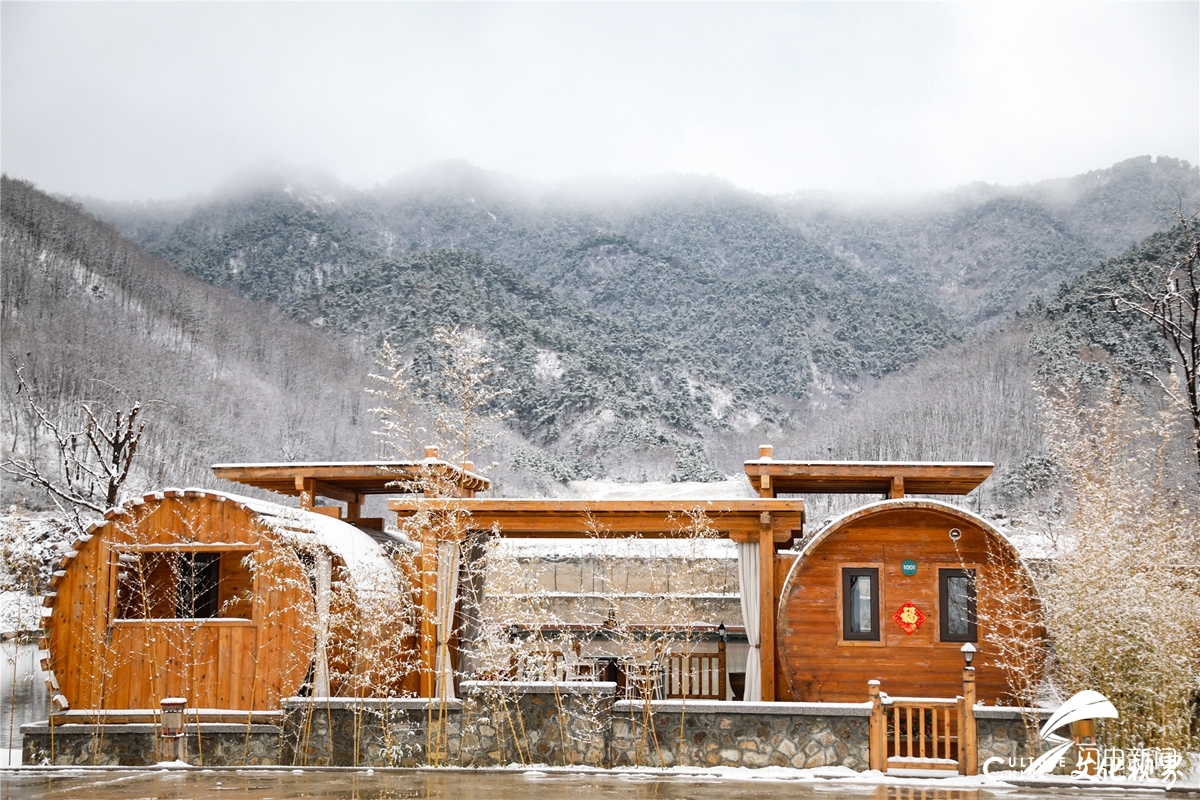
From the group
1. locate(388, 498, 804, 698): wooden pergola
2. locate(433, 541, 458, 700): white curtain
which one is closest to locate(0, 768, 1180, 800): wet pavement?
locate(433, 541, 458, 700): white curtain

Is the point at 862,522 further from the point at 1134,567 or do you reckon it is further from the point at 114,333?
the point at 114,333

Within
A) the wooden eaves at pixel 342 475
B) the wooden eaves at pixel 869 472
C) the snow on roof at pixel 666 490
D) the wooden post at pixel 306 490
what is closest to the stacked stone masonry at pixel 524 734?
the wooden eaves at pixel 342 475

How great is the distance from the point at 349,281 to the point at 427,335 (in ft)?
51.3

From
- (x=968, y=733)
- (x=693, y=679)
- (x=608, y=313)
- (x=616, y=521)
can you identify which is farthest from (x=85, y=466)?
(x=608, y=313)

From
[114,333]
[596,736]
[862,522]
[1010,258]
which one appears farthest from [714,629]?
[1010,258]

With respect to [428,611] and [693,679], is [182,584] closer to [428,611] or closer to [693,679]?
[428,611]

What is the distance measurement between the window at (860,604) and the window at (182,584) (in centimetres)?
709

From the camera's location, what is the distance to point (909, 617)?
12062 millimetres

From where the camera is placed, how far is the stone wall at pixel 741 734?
33.2 ft

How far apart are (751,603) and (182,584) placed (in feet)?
24.3

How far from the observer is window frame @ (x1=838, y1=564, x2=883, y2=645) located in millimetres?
12047

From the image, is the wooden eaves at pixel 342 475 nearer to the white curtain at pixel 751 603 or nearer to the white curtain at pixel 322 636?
the white curtain at pixel 322 636

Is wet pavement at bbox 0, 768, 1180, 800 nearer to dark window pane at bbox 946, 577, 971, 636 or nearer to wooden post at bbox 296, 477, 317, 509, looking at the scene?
dark window pane at bbox 946, 577, 971, 636

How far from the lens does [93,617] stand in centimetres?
1159
